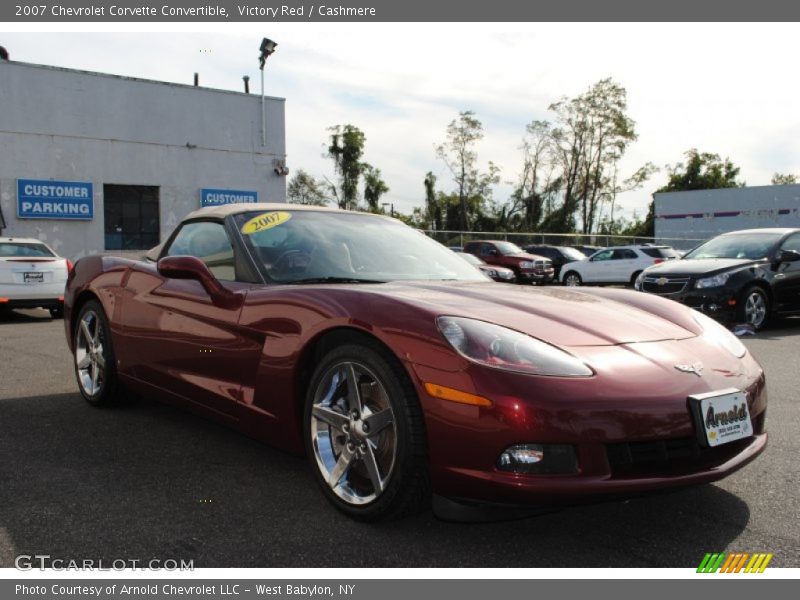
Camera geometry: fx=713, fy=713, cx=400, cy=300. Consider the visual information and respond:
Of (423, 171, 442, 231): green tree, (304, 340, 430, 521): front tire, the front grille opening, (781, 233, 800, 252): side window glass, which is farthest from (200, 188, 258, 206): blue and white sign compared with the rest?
(423, 171, 442, 231): green tree

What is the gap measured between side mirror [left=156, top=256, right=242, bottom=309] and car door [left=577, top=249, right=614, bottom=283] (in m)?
20.3

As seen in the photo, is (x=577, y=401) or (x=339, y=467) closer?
(x=577, y=401)

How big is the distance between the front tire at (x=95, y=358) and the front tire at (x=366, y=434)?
213 centimetres

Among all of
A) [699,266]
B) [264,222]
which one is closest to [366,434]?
[264,222]

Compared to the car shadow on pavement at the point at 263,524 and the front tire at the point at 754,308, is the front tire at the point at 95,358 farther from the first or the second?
the front tire at the point at 754,308

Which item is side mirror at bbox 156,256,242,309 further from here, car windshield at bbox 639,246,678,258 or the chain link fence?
the chain link fence

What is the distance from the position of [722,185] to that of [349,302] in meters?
Answer: 74.0

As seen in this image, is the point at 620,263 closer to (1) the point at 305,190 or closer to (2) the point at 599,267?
(2) the point at 599,267

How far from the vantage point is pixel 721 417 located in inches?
100

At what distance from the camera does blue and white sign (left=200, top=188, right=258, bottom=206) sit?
2278 cm

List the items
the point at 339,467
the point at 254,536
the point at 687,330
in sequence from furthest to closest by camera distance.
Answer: the point at 687,330
the point at 339,467
the point at 254,536

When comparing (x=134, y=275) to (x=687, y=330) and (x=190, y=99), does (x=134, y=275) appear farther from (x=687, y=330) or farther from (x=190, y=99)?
(x=190, y=99)
